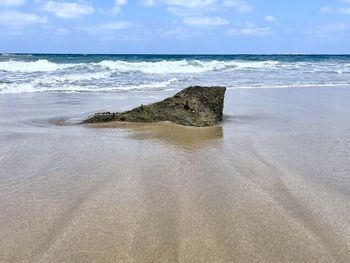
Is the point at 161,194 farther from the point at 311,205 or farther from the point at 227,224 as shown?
the point at 311,205

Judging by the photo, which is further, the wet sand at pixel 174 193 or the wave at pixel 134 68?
the wave at pixel 134 68

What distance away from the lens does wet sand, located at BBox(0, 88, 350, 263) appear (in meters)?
2.67

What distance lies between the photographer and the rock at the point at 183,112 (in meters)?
6.88

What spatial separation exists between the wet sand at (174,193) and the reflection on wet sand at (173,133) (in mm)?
14

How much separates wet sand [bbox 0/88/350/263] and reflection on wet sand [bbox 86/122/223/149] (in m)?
0.01

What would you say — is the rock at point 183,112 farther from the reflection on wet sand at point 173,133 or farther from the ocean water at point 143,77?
the ocean water at point 143,77

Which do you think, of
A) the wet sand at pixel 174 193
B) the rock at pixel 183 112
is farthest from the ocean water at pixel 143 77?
the wet sand at pixel 174 193

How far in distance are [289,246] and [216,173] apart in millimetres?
1543

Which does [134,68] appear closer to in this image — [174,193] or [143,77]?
[143,77]

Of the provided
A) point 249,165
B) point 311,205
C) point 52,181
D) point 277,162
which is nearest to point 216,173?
point 249,165

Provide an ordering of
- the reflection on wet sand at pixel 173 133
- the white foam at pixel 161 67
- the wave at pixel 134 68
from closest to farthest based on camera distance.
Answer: the reflection on wet sand at pixel 173 133 < the wave at pixel 134 68 < the white foam at pixel 161 67

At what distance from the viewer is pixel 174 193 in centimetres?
360

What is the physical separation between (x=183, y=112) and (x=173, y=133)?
3.23 ft

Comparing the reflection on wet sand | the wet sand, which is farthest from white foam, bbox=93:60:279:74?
the wet sand
